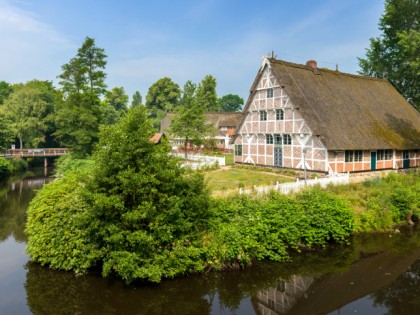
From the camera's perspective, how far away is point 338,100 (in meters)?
27.5

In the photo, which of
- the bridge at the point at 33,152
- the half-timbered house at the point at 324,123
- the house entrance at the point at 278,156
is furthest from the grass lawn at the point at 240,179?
the bridge at the point at 33,152

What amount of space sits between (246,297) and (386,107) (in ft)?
82.3

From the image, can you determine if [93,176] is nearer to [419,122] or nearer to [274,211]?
[274,211]

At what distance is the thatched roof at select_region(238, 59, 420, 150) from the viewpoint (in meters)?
24.9

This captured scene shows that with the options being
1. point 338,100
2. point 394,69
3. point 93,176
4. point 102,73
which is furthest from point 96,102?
point 394,69

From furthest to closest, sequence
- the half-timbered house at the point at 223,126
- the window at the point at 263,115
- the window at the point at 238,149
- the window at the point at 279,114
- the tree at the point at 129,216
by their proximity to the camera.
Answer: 1. the half-timbered house at the point at 223,126
2. the window at the point at 238,149
3. the window at the point at 263,115
4. the window at the point at 279,114
5. the tree at the point at 129,216

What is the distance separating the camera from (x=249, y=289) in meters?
12.0

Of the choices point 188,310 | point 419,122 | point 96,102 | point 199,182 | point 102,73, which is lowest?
point 188,310

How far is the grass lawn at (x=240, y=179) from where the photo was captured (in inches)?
871

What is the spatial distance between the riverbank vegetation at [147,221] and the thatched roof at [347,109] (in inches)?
423

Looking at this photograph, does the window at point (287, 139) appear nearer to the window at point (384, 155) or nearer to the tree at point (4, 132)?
the window at point (384, 155)

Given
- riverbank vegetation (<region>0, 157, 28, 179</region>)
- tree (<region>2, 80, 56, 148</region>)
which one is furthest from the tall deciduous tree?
riverbank vegetation (<region>0, 157, 28, 179</region>)

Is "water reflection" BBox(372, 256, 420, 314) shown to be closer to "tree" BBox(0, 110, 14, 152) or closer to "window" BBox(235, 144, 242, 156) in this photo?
"window" BBox(235, 144, 242, 156)

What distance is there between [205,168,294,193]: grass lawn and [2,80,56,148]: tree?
1310 inches
